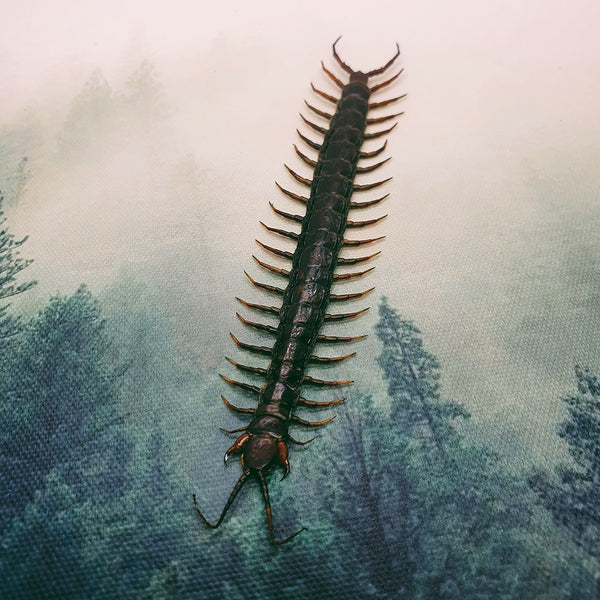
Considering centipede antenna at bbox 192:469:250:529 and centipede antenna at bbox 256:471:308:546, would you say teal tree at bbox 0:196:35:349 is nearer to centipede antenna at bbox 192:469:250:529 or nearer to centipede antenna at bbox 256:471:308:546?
centipede antenna at bbox 192:469:250:529

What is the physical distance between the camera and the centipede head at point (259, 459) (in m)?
3.09

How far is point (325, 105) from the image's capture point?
5.12 meters

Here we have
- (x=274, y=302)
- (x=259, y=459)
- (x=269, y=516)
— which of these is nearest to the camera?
(x=269, y=516)

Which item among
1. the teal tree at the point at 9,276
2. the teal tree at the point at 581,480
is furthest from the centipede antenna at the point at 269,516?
the teal tree at the point at 9,276

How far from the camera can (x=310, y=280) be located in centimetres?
383

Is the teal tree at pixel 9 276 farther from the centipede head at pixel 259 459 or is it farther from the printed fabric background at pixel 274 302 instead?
the centipede head at pixel 259 459

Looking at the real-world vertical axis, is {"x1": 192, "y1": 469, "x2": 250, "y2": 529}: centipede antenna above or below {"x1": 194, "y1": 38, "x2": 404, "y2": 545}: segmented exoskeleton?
below

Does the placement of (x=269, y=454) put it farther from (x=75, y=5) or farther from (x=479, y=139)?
(x=75, y=5)

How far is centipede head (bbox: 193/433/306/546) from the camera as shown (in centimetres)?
309

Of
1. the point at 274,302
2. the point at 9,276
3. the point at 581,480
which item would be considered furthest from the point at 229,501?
the point at 9,276

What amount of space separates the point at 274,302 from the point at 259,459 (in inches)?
50.8

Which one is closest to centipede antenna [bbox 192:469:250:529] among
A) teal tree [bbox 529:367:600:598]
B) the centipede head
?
the centipede head

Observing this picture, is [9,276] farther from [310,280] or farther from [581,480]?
[581,480]

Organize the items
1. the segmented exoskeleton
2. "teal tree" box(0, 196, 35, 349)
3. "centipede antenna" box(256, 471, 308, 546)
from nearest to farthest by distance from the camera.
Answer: "centipede antenna" box(256, 471, 308, 546)
the segmented exoskeleton
"teal tree" box(0, 196, 35, 349)
